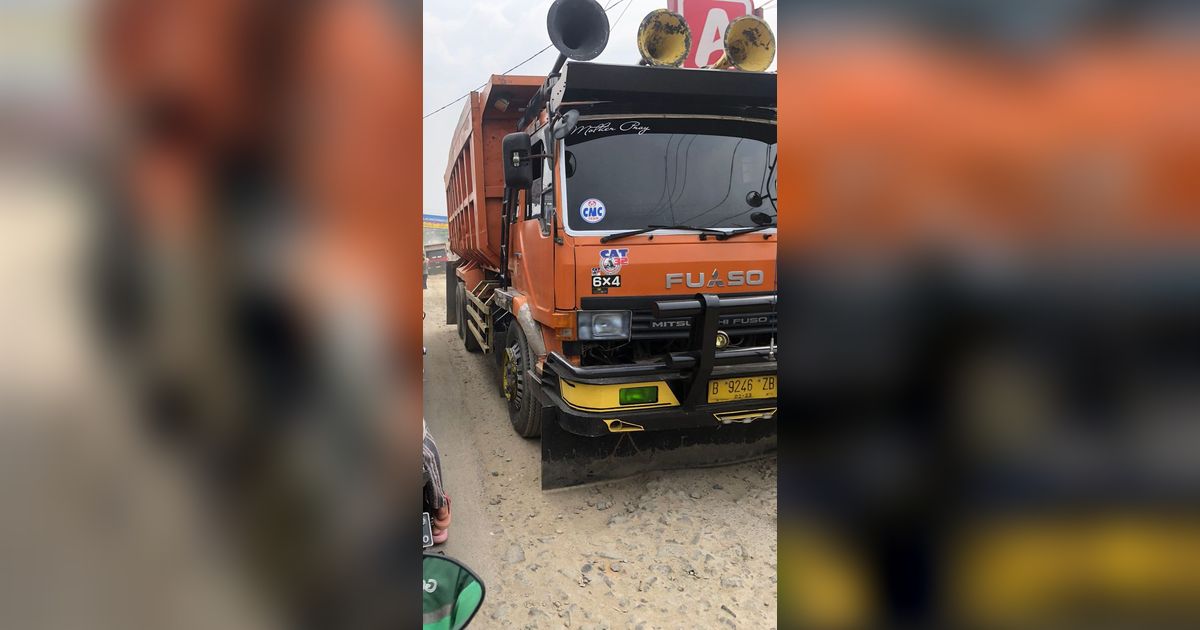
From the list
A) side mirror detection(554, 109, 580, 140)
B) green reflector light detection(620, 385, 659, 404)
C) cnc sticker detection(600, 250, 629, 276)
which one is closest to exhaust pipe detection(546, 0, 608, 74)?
side mirror detection(554, 109, 580, 140)

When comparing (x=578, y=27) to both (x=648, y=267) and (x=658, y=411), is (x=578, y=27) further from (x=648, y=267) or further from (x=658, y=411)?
(x=658, y=411)

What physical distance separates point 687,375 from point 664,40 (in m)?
2.39

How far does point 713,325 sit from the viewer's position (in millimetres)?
3498

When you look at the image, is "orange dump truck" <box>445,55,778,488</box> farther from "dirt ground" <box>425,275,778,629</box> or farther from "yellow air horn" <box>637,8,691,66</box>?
"yellow air horn" <box>637,8,691,66</box>

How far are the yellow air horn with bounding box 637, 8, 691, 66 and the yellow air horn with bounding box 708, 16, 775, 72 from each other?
12.0 inches

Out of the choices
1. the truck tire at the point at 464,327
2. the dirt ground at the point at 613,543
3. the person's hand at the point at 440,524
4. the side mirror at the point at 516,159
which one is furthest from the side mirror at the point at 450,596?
the truck tire at the point at 464,327

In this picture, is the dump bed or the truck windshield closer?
the truck windshield

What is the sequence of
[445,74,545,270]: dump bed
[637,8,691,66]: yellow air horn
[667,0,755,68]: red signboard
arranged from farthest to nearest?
[667,0,755,68]: red signboard → [445,74,545,270]: dump bed → [637,8,691,66]: yellow air horn

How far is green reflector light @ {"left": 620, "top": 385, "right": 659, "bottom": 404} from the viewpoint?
3.59 metres

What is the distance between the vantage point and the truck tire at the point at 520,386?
14.6 feet

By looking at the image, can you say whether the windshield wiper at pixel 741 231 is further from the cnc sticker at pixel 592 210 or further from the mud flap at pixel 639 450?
the mud flap at pixel 639 450

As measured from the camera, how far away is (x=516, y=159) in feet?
13.3

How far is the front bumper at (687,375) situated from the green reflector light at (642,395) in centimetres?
5
